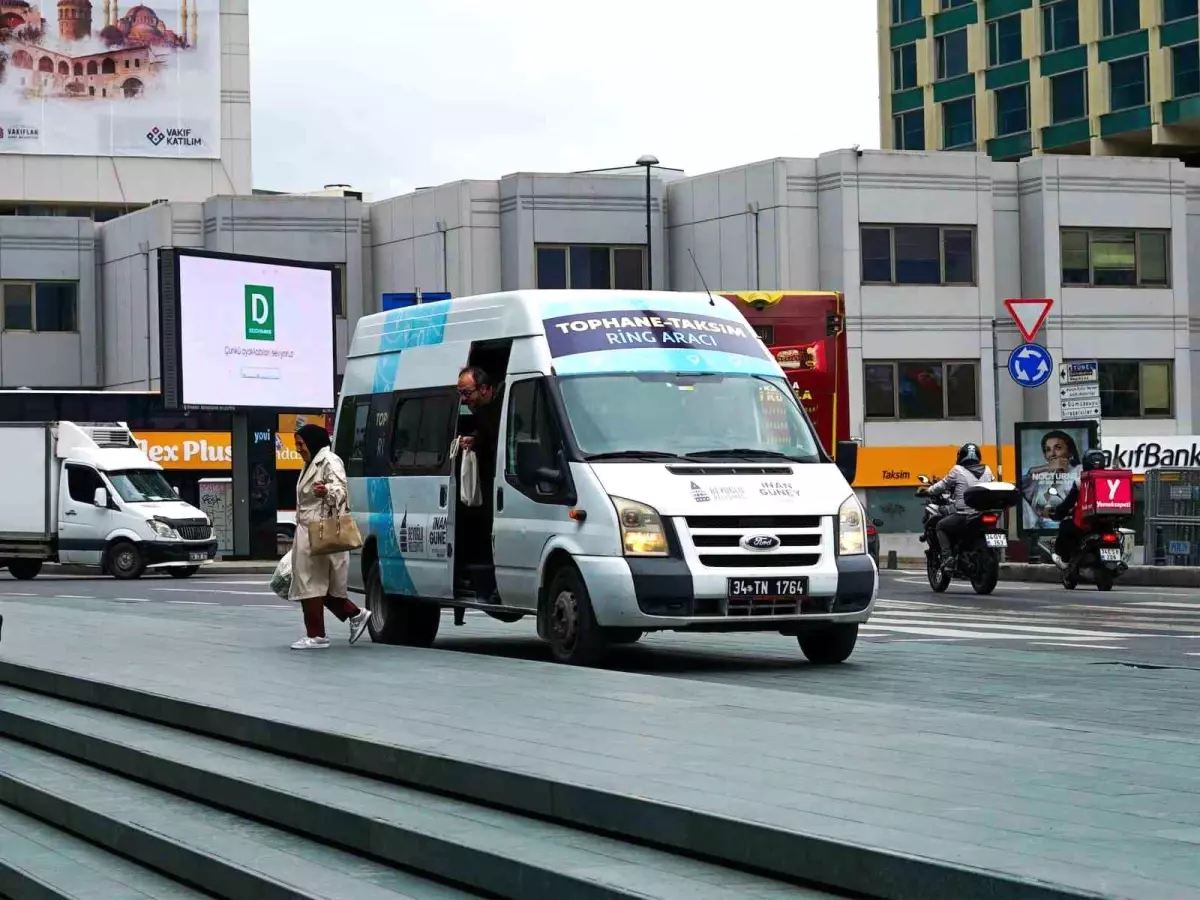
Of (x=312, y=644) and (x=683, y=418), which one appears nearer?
(x=683, y=418)

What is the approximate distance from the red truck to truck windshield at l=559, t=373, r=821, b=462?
13.5 metres

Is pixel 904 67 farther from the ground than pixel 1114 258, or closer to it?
farther from the ground

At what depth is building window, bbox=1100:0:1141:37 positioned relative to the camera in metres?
75.6

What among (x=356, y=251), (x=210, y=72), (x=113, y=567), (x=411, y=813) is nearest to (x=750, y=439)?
(x=411, y=813)

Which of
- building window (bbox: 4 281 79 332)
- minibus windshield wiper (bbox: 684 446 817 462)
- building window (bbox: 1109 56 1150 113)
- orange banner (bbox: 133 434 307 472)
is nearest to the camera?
minibus windshield wiper (bbox: 684 446 817 462)

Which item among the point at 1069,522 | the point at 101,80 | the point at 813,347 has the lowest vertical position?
the point at 1069,522

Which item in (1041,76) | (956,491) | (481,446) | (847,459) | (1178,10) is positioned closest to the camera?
(847,459)

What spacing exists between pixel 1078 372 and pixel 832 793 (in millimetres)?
23152

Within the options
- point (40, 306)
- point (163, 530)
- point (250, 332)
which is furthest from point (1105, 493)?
point (40, 306)

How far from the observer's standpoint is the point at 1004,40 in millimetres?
81000

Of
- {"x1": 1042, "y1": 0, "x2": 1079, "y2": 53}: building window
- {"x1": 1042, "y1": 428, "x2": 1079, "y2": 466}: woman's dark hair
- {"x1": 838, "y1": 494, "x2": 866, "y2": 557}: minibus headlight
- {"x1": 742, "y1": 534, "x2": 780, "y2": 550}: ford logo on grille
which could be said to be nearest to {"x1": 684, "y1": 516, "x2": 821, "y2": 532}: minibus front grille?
{"x1": 742, "y1": 534, "x2": 780, "y2": 550}: ford logo on grille

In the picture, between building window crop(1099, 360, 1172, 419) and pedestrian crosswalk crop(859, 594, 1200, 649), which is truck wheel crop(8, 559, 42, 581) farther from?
building window crop(1099, 360, 1172, 419)

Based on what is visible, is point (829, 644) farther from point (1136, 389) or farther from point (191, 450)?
point (1136, 389)

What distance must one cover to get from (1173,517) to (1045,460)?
3132mm
